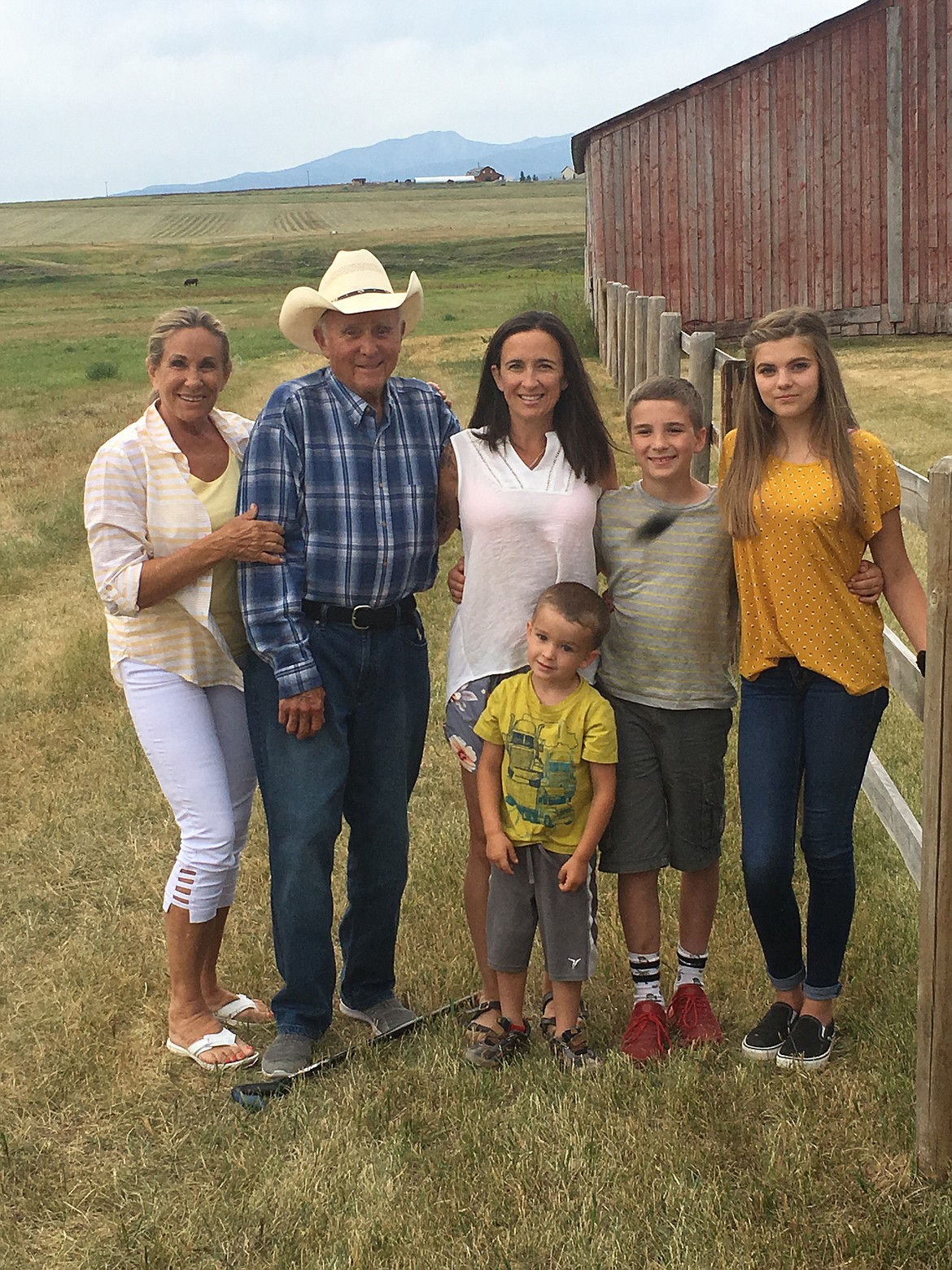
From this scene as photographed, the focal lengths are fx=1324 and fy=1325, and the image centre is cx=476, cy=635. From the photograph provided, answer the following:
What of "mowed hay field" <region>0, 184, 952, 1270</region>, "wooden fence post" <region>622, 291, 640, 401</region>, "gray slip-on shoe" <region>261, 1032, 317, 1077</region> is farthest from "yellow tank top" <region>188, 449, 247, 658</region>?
"wooden fence post" <region>622, 291, 640, 401</region>

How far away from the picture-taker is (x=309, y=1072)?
3756mm

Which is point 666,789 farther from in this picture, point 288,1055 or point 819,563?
point 288,1055

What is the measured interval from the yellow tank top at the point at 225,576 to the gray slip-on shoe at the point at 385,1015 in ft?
3.90

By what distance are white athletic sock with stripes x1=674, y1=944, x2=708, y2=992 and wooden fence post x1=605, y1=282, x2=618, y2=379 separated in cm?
1244

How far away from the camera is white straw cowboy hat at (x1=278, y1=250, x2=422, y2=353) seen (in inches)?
142

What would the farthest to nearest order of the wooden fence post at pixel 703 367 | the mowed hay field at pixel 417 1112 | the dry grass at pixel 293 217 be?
the dry grass at pixel 293 217, the wooden fence post at pixel 703 367, the mowed hay field at pixel 417 1112

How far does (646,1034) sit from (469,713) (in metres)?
1.01

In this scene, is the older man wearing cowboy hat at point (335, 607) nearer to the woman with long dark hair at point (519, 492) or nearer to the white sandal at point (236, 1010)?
the woman with long dark hair at point (519, 492)

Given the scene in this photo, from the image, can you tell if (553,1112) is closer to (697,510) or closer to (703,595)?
(703,595)

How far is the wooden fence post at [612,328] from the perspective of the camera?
15.6 m

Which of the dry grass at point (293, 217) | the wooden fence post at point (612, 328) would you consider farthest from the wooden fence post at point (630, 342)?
the dry grass at point (293, 217)

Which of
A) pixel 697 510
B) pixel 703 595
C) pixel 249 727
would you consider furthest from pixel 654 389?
pixel 249 727

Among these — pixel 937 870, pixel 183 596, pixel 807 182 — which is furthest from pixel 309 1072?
pixel 807 182

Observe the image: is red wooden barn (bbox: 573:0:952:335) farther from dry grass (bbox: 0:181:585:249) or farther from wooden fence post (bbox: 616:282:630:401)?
dry grass (bbox: 0:181:585:249)
